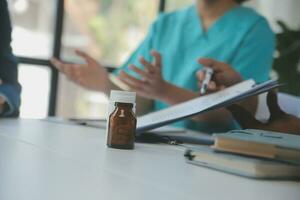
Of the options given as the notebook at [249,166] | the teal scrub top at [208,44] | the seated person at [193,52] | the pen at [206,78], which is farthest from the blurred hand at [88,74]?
the notebook at [249,166]

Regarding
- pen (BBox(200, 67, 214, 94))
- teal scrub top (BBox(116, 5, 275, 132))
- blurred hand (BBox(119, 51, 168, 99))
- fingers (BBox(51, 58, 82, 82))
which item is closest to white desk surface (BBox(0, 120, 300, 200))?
pen (BBox(200, 67, 214, 94))

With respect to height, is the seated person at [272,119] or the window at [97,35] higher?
the window at [97,35]

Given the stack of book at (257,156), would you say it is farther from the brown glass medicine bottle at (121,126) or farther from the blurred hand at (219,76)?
the blurred hand at (219,76)

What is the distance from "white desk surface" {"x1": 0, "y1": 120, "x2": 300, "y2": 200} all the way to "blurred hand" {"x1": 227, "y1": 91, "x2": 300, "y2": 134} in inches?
7.1

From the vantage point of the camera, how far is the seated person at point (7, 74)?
1.27m

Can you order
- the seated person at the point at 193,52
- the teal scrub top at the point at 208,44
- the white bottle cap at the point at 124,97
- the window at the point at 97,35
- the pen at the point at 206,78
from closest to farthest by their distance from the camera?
the white bottle cap at the point at 124,97, the pen at the point at 206,78, the seated person at the point at 193,52, the teal scrub top at the point at 208,44, the window at the point at 97,35

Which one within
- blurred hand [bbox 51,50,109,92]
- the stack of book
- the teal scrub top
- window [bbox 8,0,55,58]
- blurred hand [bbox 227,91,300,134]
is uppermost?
window [bbox 8,0,55,58]

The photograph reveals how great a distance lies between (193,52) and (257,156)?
1166 mm

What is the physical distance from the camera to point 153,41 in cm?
192

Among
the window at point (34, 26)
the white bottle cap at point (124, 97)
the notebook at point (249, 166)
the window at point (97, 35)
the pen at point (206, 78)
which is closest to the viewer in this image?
the notebook at point (249, 166)

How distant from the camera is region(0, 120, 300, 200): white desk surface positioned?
49 centimetres

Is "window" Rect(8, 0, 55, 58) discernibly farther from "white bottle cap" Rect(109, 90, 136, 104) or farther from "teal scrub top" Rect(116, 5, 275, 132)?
"white bottle cap" Rect(109, 90, 136, 104)

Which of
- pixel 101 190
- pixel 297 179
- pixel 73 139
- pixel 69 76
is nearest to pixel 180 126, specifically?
pixel 69 76

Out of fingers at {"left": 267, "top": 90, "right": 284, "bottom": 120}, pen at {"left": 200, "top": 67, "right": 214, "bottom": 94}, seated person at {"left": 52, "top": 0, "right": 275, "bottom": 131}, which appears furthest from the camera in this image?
seated person at {"left": 52, "top": 0, "right": 275, "bottom": 131}
